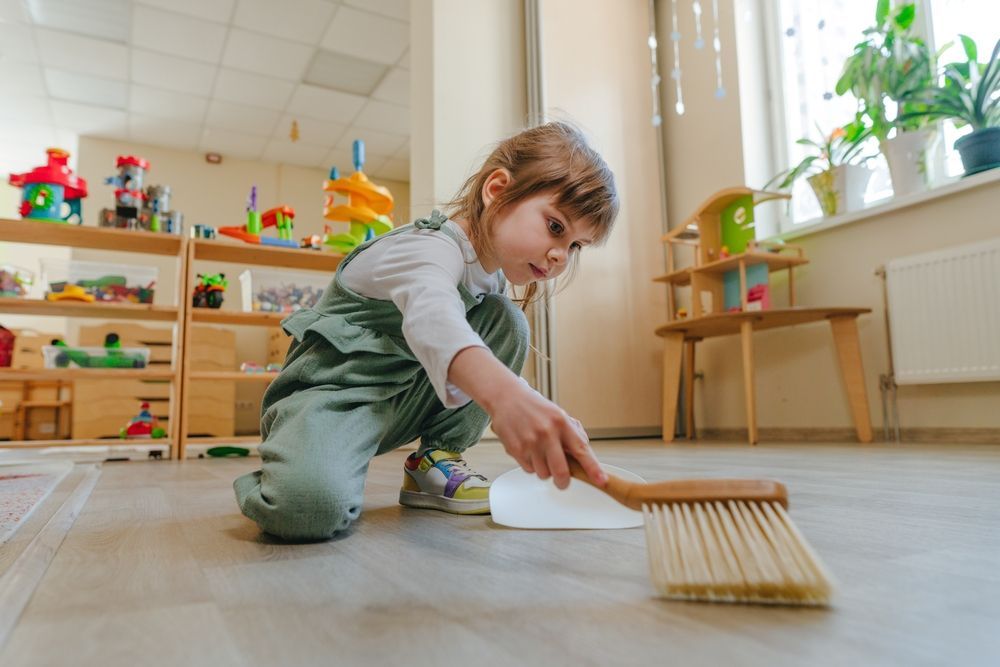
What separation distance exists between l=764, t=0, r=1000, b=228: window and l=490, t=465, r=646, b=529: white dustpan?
192cm

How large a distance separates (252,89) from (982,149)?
3356 millimetres

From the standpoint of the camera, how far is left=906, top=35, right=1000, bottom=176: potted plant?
1.77 meters

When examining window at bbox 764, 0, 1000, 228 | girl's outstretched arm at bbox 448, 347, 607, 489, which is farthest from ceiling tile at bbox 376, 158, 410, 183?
girl's outstretched arm at bbox 448, 347, 607, 489

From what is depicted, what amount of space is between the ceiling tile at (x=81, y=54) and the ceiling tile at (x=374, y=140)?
1267mm

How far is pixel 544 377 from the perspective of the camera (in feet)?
7.87

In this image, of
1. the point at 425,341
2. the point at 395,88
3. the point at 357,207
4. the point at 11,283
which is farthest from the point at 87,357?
the point at 395,88

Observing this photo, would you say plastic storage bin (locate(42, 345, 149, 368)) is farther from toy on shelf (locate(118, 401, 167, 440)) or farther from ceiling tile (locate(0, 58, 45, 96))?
ceiling tile (locate(0, 58, 45, 96))

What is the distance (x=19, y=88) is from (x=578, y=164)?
4.06 meters

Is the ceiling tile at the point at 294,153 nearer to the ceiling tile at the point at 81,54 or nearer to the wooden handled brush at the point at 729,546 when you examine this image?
the ceiling tile at the point at 81,54

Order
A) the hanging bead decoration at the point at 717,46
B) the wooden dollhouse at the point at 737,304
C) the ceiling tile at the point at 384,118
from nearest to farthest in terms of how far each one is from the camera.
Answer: the wooden dollhouse at the point at 737,304 < the hanging bead decoration at the point at 717,46 < the ceiling tile at the point at 384,118

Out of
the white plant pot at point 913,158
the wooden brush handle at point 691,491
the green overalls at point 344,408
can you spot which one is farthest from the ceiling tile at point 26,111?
the wooden brush handle at point 691,491

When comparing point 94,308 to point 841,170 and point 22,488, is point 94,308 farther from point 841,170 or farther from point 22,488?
point 841,170

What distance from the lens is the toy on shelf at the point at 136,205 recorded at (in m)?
1.97

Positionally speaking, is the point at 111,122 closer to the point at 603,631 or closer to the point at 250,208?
the point at 250,208
